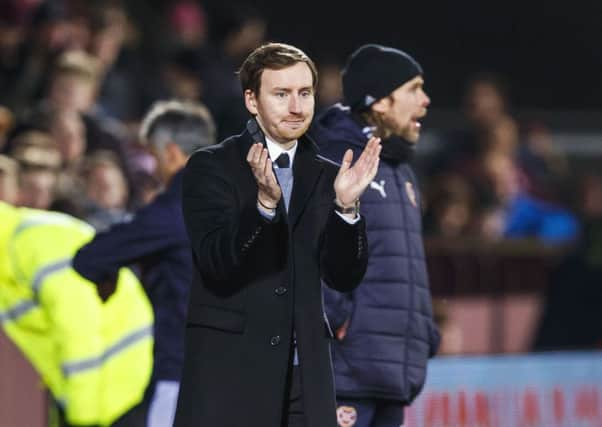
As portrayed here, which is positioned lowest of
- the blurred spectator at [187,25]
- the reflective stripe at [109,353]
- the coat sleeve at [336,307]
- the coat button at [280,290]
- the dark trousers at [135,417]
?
the dark trousers at [135,417]

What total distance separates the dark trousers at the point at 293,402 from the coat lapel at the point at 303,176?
1.51ft

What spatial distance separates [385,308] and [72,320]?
165cm

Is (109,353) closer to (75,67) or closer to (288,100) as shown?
(288,100)

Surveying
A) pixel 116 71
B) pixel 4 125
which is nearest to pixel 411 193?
pixel 4 125

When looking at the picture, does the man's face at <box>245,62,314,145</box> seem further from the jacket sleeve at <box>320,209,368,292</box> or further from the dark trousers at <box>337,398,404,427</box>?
the dark trousers at <box>337,398,404,427</box>

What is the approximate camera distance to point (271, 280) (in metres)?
5.07

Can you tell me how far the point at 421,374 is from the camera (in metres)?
6.35

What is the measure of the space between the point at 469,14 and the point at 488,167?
15.1ft

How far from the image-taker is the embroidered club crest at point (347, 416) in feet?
20.4

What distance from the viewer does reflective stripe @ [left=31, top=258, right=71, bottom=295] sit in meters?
7.30

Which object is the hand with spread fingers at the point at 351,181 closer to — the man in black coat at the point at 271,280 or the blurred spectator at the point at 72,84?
the man in black coat at the point at 271,280

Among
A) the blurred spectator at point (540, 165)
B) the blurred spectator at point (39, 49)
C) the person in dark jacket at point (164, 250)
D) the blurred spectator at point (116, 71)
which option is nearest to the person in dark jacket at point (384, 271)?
the person in dark jacket at point (164, 250)

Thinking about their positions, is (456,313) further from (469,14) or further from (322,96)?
(469,14)

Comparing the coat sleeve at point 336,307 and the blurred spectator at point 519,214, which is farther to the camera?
the blurred spectator at point 519,214
